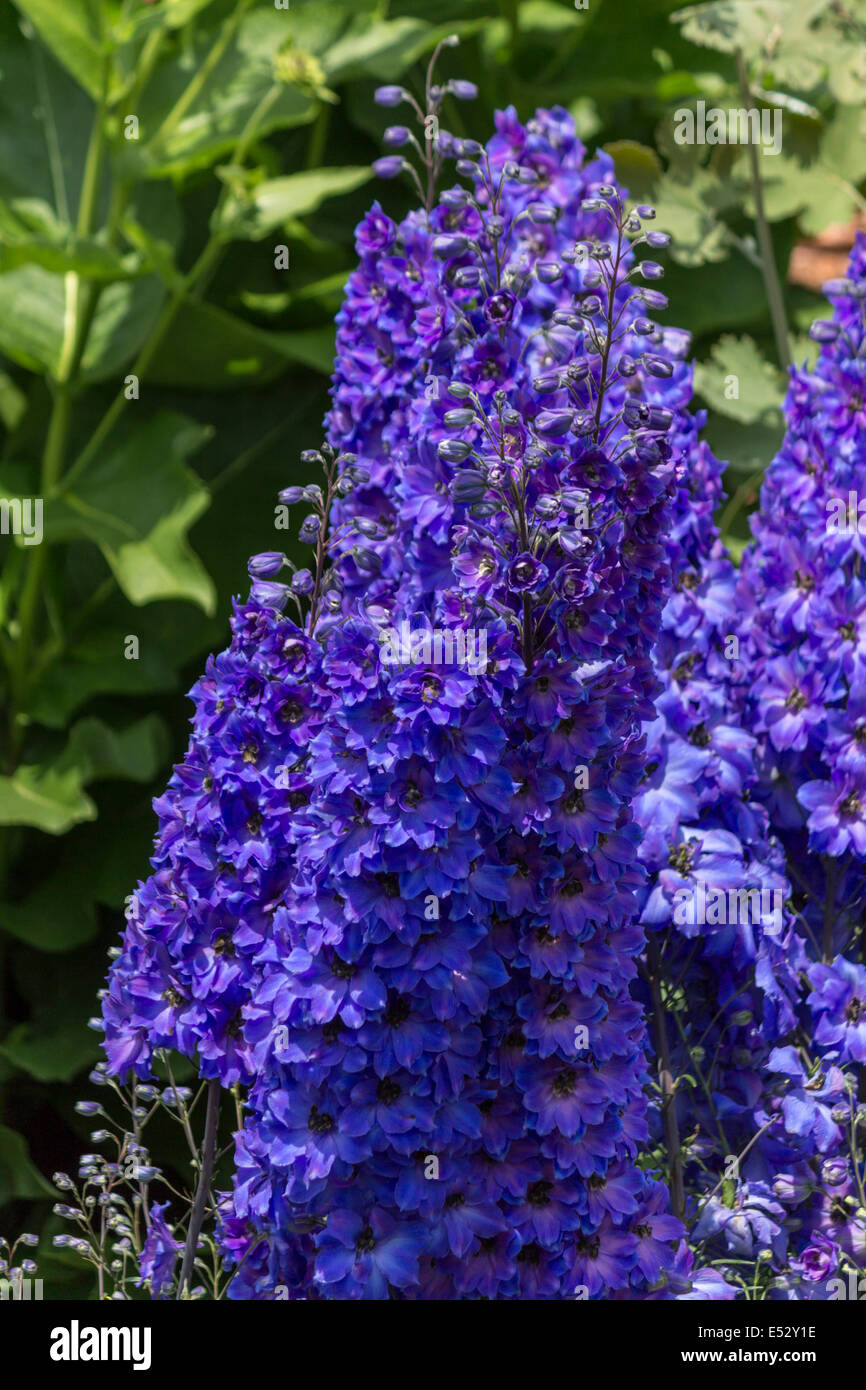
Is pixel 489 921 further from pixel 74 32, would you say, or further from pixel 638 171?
pixel 74 32

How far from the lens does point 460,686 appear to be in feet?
3.25

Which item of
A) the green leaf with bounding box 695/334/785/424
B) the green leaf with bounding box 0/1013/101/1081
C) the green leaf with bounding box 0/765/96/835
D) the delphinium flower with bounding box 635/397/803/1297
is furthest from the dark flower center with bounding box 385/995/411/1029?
the green leaf with bounding box 695/334/785/424

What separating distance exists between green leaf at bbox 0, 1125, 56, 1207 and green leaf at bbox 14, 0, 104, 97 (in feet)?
4.52

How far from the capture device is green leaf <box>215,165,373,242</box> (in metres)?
2.31

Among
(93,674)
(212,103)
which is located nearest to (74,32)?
(212,103)

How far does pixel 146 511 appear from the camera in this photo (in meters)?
2.19

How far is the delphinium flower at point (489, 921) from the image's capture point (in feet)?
3.34

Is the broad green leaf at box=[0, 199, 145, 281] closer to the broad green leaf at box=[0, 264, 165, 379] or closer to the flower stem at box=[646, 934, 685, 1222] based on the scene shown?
Answer: the broad green leaf at box=[0, 264, 165, 379]

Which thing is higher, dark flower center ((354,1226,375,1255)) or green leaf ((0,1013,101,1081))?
green leaf ((0,1013,101,1081))

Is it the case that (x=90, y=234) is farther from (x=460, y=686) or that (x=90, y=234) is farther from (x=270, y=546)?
(x=460, y=686)

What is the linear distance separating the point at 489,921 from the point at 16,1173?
1.28 metres

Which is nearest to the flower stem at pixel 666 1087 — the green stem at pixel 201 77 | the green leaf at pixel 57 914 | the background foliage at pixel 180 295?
the background foliage at pixel 180 295

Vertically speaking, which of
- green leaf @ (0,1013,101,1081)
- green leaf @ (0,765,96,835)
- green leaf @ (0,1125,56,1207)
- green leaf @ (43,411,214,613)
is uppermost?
green leaf @ (43,411,214,613)

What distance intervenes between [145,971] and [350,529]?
35cm
